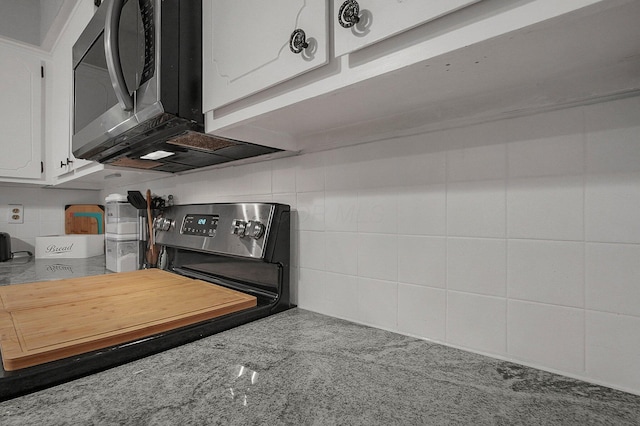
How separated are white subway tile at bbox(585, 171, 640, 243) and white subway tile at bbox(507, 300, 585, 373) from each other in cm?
14

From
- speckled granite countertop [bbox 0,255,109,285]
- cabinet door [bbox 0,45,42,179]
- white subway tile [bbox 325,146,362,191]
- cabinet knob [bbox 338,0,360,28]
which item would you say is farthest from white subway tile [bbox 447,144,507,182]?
cabinet door [bbox 0,45,42,179]

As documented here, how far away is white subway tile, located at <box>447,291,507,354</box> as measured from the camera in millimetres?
603

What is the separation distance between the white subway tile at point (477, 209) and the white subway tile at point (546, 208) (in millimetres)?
17

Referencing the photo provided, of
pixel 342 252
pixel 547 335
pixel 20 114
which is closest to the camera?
pixel 547 335

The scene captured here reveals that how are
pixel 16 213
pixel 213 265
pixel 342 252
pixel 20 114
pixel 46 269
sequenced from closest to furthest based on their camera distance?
1. pixel 342 252
2. pixel 213 265
3. pixel 46 269
4. pixel 20 114
5. pixel 16 213

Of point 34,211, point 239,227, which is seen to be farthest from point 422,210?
point 34,211

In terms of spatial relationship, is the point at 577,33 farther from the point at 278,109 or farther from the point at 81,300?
the point at 81,300

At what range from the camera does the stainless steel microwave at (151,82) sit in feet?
2.38

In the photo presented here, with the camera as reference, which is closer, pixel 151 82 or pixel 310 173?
pixel 151 82

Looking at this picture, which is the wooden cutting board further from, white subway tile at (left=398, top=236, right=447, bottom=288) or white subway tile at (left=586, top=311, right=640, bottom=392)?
white subway tile at (left=586, top=311, right=640, bottom=392)

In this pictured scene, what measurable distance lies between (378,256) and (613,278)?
44cm

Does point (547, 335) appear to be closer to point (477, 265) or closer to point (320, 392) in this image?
point (477, 265)

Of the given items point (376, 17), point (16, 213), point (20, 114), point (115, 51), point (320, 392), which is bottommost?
point (320, 392)

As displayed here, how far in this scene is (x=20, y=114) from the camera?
1822 mm
